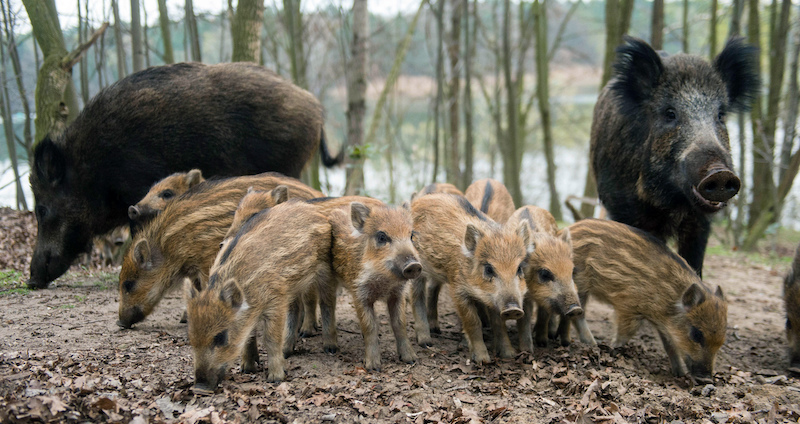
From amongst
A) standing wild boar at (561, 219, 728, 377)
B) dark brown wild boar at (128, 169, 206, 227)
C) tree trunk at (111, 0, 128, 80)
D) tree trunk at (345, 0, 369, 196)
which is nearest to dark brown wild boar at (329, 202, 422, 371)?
standing wild boar at (561, 219, 728, 377)

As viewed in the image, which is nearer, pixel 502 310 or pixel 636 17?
pixel 502 310

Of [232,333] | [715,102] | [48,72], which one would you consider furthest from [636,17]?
[232,333]

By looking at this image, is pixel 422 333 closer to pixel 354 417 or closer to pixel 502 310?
pixel 502 310

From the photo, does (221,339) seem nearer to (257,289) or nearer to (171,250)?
(257,289)

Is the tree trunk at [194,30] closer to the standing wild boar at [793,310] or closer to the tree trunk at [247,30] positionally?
the tree trunk at [247,30]

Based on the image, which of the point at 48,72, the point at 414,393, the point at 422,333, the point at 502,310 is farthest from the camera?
the point at 48,72

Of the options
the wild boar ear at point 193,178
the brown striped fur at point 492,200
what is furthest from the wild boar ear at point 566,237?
the wild boar ear at point 193,178

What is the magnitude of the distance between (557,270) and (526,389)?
3.15ft

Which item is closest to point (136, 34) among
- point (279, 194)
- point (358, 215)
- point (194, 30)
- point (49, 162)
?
point (194, 30)

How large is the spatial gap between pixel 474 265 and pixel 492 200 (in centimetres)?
134

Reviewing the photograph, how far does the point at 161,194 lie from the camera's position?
4961mm

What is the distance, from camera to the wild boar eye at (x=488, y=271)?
4.07 metres

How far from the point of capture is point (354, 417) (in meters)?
3.08

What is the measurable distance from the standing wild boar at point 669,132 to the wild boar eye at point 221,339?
3306 millimetres
